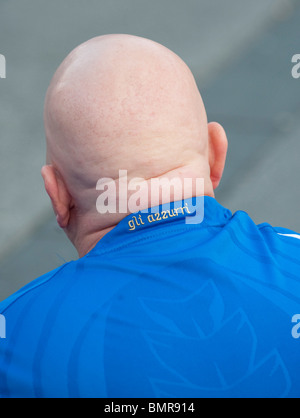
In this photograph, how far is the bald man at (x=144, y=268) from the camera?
0.88 m

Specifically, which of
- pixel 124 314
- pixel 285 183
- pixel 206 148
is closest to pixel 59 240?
pixel 285 183

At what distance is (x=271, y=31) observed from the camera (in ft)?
12.3

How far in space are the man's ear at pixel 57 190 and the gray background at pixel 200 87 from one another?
1.48 meters

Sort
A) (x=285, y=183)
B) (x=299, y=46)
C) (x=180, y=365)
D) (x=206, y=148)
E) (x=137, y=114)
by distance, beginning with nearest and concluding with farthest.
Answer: (x=180, y=365) → (x=137, y=114) → (x=206, y=148) → (x=285, y=183) → (x=299, y=46)

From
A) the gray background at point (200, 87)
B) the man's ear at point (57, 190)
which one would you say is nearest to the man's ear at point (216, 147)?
the man's ear at point (57, 190)

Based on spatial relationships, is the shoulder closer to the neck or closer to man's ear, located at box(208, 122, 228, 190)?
the neck

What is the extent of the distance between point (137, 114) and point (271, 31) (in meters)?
3.00

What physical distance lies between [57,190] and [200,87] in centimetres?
237

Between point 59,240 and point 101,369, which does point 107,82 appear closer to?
point 101,369

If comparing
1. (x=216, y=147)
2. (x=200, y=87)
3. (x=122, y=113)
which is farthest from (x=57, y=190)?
(x=200, y=87)

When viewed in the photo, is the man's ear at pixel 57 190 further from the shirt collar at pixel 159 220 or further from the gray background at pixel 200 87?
the gray background at pixel 200 87

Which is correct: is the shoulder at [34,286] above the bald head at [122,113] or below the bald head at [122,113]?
below

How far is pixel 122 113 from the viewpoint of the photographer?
102cm

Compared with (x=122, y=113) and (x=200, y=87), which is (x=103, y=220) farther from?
(x=200, y=87)
